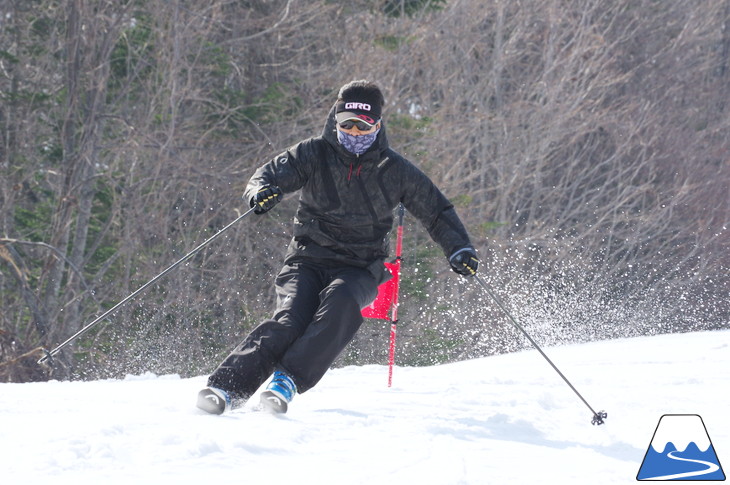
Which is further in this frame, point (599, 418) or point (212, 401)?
point (599, 418)

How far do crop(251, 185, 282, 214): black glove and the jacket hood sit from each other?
1.17 ft

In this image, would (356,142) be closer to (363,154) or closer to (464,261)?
(363,154)

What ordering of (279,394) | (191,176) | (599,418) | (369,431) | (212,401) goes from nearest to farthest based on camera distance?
(369,431), (212,401), (279,394), (599,418), (191,176)

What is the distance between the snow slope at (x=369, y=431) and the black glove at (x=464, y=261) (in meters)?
0.60

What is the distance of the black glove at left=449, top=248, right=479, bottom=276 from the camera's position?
180 inches

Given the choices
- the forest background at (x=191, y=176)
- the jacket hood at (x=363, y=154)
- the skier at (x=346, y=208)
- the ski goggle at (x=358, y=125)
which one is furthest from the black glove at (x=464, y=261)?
the forest background at (x=191, y=176)

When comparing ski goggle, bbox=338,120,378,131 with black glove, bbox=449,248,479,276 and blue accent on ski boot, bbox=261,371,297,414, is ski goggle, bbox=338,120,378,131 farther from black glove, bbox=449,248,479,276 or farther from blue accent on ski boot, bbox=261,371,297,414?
blue accent on ski boot, bbox=261,371,297,414

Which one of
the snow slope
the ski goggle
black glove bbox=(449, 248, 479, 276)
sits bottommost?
the snow slope

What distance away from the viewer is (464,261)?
4566 millimetres

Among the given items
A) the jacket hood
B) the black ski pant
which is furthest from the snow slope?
the jacket hood

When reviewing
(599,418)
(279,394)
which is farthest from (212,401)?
(599,418)

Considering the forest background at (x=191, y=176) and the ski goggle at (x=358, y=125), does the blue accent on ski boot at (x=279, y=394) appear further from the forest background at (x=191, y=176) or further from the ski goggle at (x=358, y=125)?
the forest background at (x=191, y=176)

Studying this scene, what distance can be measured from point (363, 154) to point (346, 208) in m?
0.26

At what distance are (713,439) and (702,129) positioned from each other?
2370 centimetres
